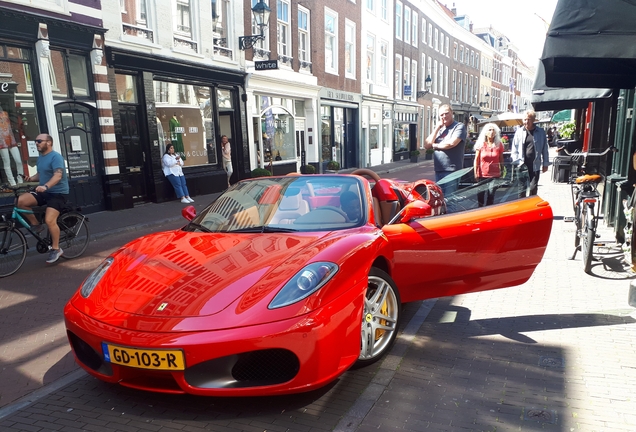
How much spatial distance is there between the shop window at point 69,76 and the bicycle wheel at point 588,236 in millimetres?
11035

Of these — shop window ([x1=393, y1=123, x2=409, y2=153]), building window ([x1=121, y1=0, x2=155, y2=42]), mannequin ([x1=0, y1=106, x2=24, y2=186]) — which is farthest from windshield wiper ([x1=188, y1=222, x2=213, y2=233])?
shop window ([x1=393, y1=123, x2=409, y2=153])

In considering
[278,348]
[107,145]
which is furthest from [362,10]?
[278,348]

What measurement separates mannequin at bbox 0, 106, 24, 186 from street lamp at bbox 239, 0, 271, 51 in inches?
336

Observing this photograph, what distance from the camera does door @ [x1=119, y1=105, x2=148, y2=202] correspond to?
501 inches

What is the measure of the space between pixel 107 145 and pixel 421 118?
29.2m

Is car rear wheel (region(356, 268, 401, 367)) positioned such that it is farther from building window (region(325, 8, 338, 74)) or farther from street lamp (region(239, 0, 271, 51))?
building window (region(325, 8, 338, 74))

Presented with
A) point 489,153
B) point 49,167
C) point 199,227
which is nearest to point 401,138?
point 489,153

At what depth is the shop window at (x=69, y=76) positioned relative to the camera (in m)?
10.8

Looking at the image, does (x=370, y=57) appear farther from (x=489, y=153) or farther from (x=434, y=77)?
(x=489, y=153)

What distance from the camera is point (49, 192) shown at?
6859 mm

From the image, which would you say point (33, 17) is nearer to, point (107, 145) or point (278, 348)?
point (107, 145)

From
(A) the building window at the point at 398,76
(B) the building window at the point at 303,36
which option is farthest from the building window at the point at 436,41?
(B) the building window at the point at 303,36

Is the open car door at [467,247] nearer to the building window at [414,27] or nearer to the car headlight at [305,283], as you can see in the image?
the car headlight at [305,283]

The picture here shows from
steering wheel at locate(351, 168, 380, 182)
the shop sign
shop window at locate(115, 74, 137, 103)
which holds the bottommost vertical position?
steering wheel at locate(351, 168, 380, 182)
